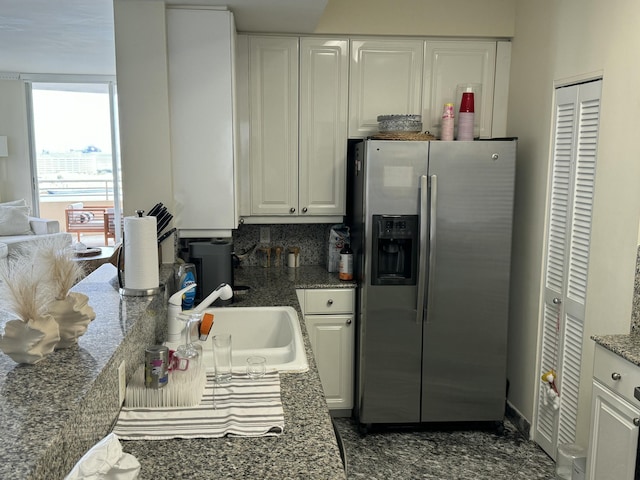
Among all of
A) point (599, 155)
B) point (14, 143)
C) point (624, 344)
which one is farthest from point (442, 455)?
point (14, 143)

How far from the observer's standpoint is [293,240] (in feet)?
12.5

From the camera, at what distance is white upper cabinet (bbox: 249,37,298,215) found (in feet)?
10.9

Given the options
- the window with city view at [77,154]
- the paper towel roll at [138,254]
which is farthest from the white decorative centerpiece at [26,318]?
the window with city view at [77,154]

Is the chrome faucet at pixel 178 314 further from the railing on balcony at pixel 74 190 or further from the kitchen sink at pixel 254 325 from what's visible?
the railing on balcony at pixel 74 190

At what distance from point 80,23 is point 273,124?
1459 millimetres

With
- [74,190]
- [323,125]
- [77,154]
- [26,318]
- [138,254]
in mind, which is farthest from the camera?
[74,190]

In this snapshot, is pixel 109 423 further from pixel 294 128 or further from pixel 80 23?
pixel 80 23

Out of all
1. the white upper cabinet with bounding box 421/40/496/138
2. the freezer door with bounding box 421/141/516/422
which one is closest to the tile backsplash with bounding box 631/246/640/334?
the freezer door with bounding box 421/141/516/422

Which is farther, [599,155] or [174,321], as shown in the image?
[599,155]

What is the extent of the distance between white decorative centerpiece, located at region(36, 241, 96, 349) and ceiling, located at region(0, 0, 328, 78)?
5.57 ft

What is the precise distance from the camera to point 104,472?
1.04m

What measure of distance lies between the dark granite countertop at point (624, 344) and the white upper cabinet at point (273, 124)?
188 cm

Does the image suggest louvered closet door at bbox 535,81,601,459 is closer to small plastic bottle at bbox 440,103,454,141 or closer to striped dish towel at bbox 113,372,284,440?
small plastic bottle at bbox 440,103,454,141

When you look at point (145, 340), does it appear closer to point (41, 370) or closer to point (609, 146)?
point (41, 370)
